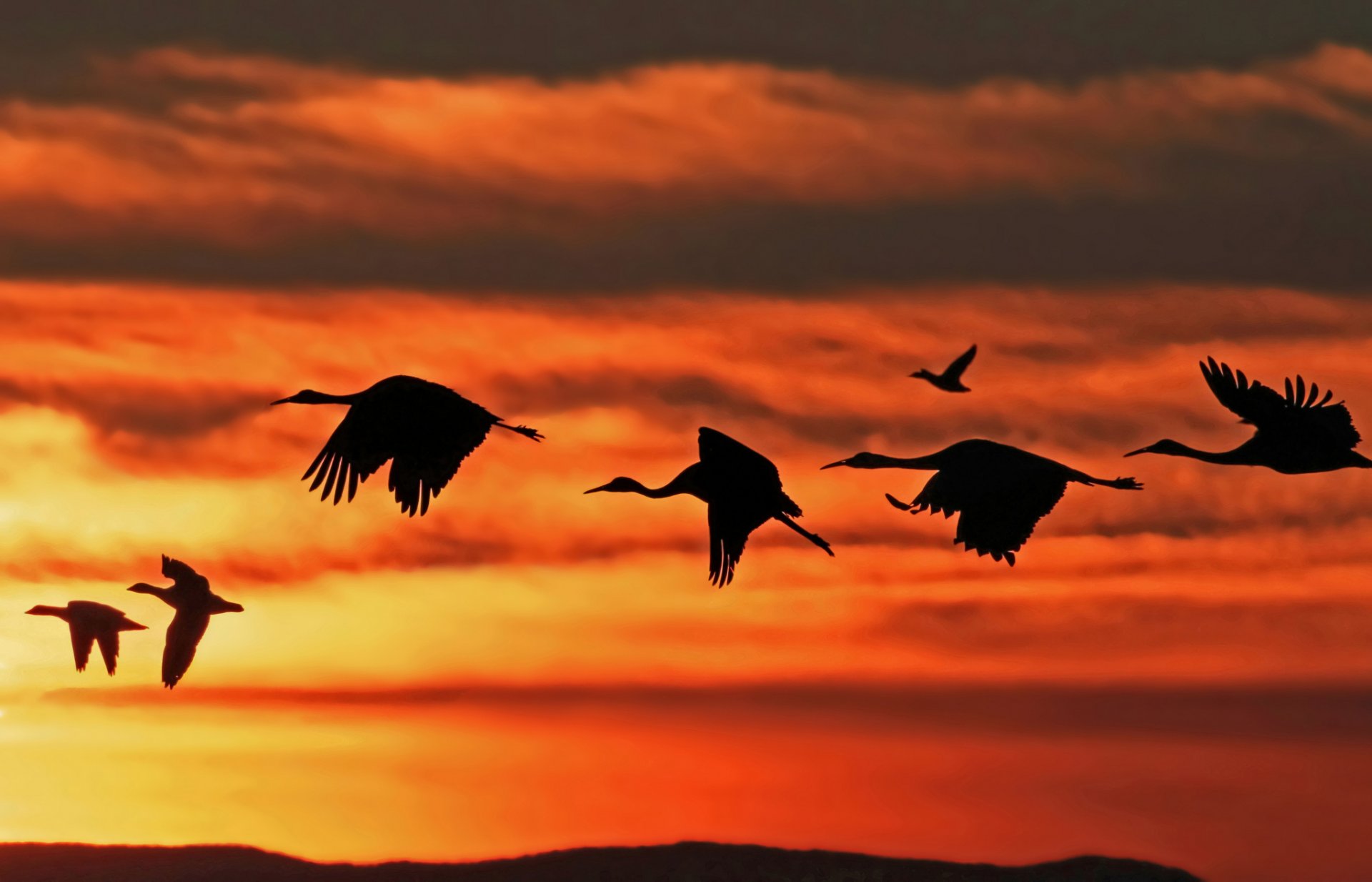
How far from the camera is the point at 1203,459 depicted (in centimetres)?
4572

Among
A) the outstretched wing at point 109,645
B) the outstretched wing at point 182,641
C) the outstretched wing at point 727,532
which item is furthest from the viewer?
the outstretched wing at point 109,645

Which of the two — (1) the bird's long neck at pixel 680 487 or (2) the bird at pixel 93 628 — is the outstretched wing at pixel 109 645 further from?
(1) the bird's long neck at pixel 680 487

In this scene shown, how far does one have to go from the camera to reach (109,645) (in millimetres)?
52719

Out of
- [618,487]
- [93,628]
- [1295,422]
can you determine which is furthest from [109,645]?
[1295,422]

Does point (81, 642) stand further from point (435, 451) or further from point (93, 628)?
point (435, 451)

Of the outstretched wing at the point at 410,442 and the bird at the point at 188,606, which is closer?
the outstretched wing at the point at 410,442

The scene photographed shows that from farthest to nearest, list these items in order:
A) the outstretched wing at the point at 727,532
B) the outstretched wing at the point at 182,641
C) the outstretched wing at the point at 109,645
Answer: the outstretched wing at the point at 109,645 < the outstretched wing at the point at 182,641 < the outstretched wing at the point at 727,532

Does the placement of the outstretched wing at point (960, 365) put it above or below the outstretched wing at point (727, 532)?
above

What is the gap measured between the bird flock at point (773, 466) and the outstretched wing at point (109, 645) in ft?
36.4

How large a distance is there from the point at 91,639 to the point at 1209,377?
998 inches

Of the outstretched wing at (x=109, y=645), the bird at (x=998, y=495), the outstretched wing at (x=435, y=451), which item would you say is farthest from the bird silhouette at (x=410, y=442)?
the outstretched wing at (x=109, y=645)

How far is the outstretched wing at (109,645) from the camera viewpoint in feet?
172

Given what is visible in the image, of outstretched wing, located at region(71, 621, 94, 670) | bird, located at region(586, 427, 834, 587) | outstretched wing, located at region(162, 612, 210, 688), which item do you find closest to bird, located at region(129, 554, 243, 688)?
outstretched wing, located at region(162, 612, 210, 688)

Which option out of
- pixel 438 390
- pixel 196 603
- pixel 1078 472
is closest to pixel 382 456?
pixel 438 390
